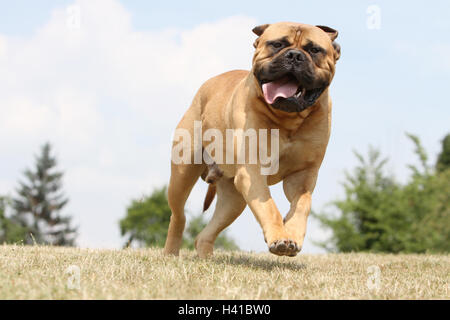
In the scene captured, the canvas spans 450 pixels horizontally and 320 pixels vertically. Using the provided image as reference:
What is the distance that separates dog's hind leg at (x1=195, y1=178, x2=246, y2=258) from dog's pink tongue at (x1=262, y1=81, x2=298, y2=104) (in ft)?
6.50

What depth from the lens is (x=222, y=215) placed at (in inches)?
253

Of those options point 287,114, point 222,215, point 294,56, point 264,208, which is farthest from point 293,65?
point 222,215

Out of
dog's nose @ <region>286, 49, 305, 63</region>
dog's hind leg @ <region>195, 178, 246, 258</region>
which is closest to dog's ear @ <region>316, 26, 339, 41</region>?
dog's nose @ <region>286, 49, 305, 63</region>

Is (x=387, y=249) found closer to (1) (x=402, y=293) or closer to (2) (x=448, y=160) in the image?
(1) (x=402, y=293)

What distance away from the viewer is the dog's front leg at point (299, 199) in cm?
462

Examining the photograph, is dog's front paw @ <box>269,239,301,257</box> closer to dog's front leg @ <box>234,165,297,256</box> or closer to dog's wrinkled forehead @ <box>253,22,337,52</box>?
dog's front leg @ <box>234,165,297,256</box>

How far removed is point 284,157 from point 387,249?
17.8 metres

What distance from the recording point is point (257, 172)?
4.82 meters

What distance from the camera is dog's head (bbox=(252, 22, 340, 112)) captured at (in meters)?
4.53

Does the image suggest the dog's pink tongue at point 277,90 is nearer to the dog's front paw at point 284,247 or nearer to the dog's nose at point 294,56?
the dog's nose at point 294,56

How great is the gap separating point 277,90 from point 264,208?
1042mm

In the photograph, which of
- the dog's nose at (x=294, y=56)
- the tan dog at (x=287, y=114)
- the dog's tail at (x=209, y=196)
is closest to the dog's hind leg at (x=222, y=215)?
the dog's tail at (x=209, y=196)
